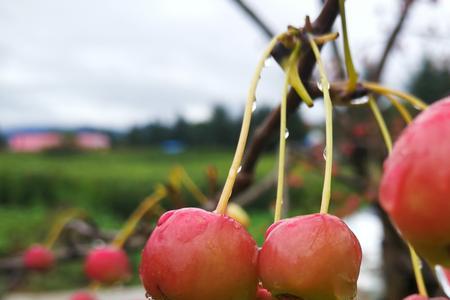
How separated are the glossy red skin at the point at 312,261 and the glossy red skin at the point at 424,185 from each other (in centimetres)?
6

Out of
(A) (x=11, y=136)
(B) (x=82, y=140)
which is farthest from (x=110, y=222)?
(A) (x=11, y=136)

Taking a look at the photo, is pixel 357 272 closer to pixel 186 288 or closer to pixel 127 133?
pixel 186 288

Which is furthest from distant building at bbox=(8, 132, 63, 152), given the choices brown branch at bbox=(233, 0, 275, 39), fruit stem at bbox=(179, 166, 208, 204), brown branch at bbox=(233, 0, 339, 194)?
brown branch at bbox=(233, 0, 339, 194)

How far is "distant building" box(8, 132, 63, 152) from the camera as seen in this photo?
49.9ft

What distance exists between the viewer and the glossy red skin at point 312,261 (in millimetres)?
411

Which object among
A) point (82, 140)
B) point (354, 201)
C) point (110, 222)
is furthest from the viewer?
point (82, 140)

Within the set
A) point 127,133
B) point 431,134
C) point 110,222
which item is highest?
point 431,134

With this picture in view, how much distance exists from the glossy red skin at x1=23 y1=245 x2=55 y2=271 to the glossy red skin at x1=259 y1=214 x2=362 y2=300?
1.69 meters

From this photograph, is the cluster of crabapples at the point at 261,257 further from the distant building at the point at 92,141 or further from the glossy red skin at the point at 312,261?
the distant building at the point at 92,141

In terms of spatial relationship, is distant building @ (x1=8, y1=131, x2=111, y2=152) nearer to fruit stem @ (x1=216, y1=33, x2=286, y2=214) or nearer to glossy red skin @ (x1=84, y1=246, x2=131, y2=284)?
glossy red skin @ (x1=84, y1=246, x2=131, y2=284)

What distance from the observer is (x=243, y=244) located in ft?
1.41

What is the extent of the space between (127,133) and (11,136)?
134 inches

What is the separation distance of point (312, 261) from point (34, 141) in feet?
55.8

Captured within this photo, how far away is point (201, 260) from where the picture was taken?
16.3 inches
